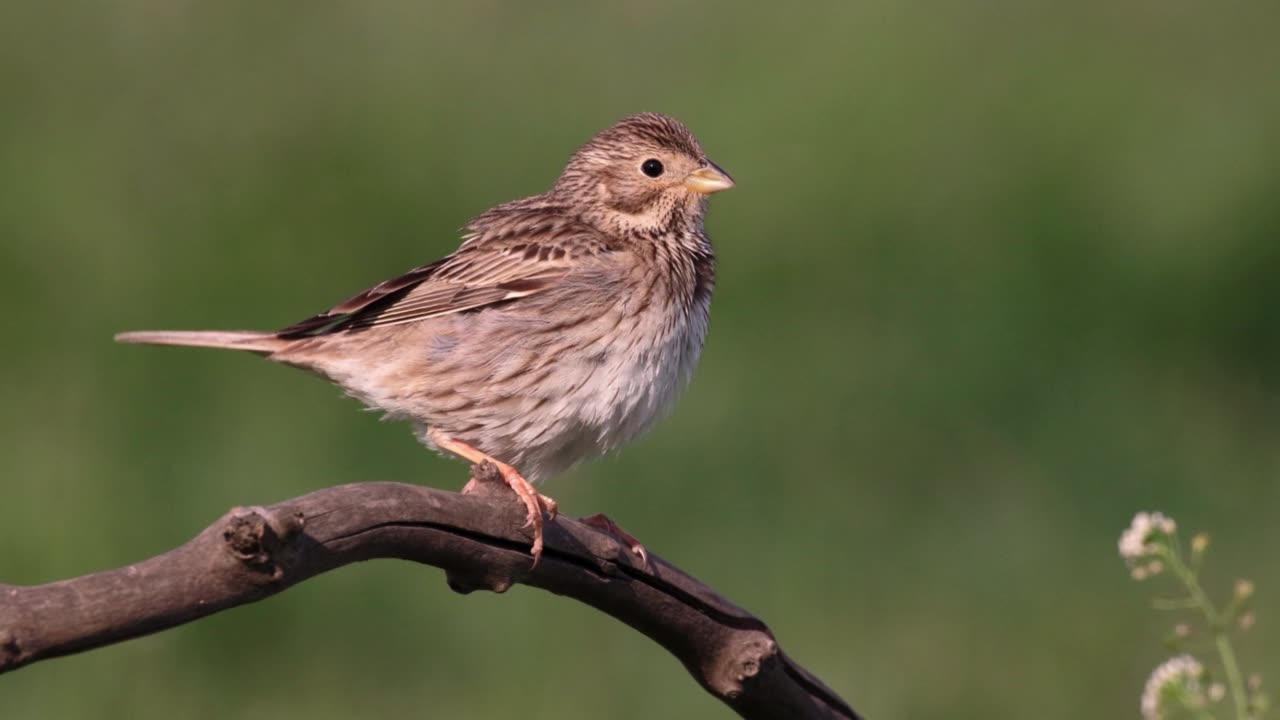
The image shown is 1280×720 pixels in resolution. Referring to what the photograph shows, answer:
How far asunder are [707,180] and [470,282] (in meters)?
0.91

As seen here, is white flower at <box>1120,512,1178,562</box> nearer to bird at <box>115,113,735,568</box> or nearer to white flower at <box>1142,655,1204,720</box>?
white flower at <box>1142,655,1204,720</box>

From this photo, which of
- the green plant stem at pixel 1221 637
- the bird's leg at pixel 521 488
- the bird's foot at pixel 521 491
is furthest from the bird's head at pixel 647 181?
the green plant stem at pixel 1221 637

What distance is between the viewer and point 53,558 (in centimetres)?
881

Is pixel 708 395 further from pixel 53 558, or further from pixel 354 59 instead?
pixel 354 59

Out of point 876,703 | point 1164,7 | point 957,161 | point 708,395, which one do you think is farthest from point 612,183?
point 1164,7

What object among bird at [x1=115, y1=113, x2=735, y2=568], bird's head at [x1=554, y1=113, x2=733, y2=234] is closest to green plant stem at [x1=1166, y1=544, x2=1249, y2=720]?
bird at [x1=115, y1=113, x2=735, y2=568]

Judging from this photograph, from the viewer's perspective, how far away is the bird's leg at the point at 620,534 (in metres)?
4.97

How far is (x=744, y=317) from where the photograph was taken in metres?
10.5

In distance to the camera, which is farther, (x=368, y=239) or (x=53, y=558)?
(x=368, y=239)

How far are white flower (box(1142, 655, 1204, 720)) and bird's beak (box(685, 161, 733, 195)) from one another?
3509 millimetres

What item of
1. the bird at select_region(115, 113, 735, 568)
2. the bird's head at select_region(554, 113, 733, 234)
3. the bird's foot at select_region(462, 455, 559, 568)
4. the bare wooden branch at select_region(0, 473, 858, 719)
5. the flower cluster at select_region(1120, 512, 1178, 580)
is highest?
the bird's head at select_region(554, 113, 733, 234)

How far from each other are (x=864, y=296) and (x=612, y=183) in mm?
3860

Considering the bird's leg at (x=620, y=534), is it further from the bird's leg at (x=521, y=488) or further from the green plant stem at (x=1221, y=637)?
the green plant stem at (x=1221, y=637)

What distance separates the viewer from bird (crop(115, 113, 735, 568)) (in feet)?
20.4
